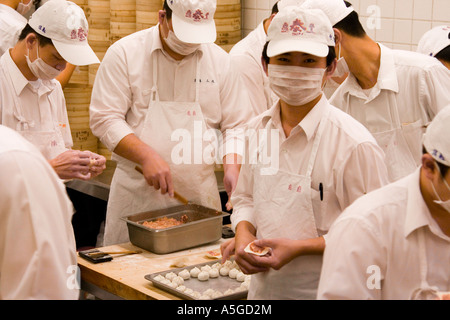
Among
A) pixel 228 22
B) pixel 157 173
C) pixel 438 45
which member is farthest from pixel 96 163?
pixel 228 22

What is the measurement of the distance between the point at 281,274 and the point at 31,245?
120 cm

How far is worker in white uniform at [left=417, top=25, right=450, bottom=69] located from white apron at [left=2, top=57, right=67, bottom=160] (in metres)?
2.16

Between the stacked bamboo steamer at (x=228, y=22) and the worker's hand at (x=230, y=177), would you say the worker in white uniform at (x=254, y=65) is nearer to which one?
the worker's hand at (x=230, y=177)

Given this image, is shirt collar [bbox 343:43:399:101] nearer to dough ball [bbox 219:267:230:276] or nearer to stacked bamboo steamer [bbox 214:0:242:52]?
dough ball [bbox 219:267:230:276]

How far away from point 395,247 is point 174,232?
1.58 meters

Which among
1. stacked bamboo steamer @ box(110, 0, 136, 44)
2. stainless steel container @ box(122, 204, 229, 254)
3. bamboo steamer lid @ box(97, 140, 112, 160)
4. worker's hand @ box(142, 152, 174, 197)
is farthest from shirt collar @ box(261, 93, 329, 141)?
bamboo steamer lid @ box(97, 140, 112, 160)

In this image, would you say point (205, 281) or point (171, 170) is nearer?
point (205, 281)

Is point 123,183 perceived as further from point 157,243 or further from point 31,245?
point 31,245

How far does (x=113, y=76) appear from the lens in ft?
12.6

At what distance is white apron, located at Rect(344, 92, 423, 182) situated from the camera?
11.2 ft

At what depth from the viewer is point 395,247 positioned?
2094 mm

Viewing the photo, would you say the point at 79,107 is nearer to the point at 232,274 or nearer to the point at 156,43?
the point at 156,43

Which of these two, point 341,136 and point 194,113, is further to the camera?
point 194,113
